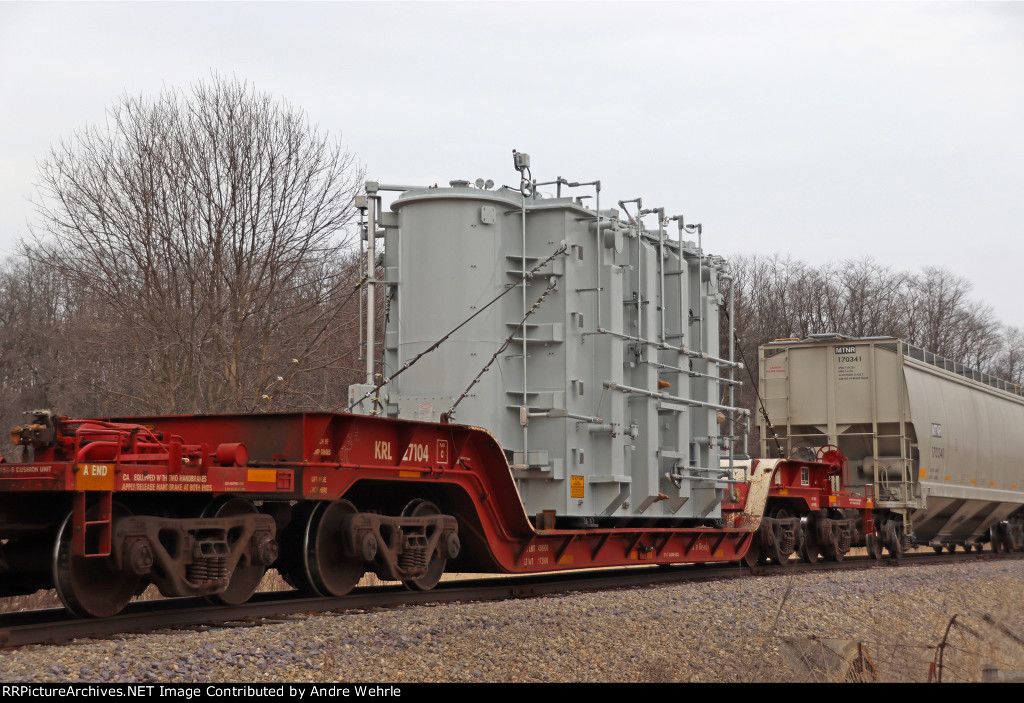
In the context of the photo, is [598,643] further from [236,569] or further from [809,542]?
[809,542]

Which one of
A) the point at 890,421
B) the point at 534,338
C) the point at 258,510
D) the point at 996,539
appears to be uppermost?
the point at 534,338

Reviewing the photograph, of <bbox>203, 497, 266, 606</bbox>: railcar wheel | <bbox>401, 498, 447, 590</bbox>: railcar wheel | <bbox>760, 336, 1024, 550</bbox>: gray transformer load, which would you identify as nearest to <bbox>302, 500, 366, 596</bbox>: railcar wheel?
<bbox>203, 497, 266, 606</bbox>: railcar wheel

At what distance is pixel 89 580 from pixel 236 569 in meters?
1.35

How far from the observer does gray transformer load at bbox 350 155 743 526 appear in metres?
13.1

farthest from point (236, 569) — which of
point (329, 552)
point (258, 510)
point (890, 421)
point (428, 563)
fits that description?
point (890, 421)

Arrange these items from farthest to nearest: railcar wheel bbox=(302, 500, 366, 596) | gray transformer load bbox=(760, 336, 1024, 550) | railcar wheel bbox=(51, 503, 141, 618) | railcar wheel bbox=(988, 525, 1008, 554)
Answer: railcar wheel bbox=(988, 525, 1008, 554) < gray transformer load bbox=(760, 336, 1024, 550) < railcar wheel bbox=(302, 500, 366, 596) < railcar wheel bbox=(51, 503, 141, 618)

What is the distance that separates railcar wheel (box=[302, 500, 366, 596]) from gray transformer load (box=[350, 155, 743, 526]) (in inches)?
90.6

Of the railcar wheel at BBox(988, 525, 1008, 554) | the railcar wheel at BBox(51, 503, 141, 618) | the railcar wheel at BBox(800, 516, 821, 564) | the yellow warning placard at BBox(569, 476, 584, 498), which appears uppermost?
the yellow warning placard at BBox(569, 476, 584, 498)

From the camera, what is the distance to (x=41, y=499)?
8.75 meters

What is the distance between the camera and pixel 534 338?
43.7ft

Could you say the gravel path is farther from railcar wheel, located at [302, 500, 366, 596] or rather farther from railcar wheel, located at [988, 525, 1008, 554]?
railcar wheel, located at [988, 525, 1008, 554]

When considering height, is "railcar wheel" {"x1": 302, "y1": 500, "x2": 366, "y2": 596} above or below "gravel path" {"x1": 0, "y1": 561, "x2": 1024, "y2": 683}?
above
